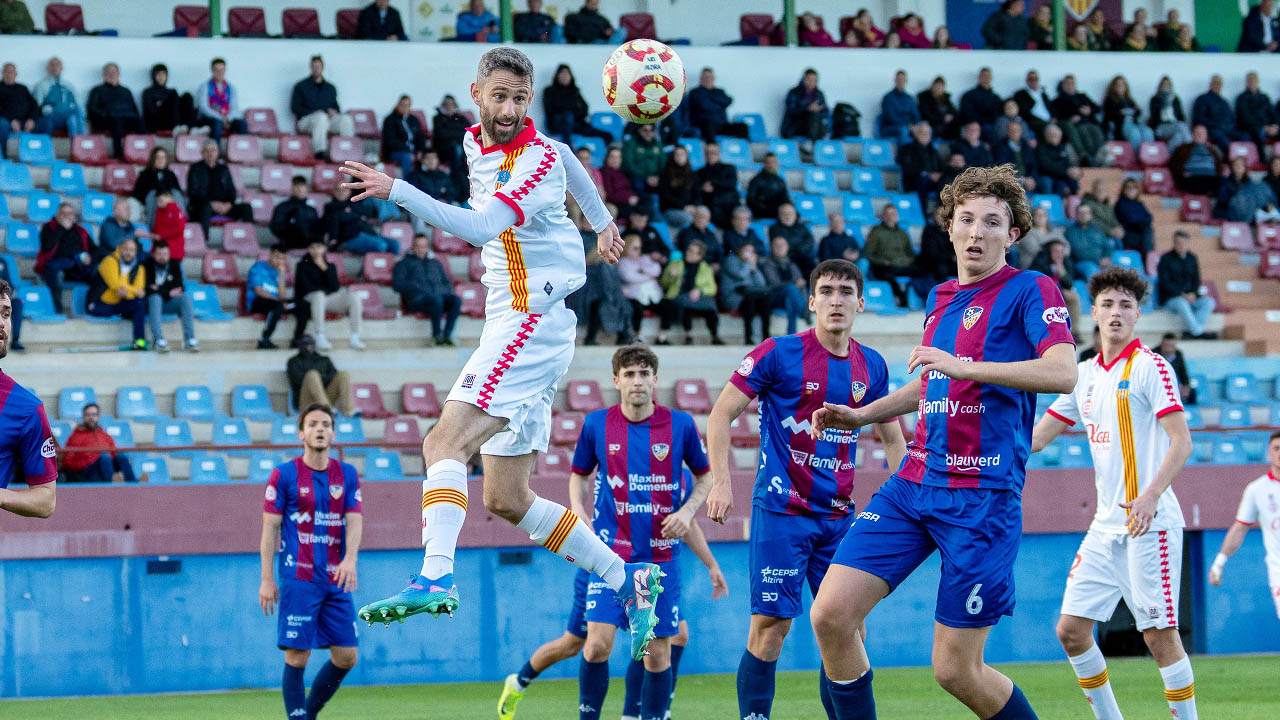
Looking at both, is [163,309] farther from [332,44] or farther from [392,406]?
[332,44]

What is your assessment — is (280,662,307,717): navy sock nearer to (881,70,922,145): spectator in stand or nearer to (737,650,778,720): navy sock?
(737,650,778,720): navy sock

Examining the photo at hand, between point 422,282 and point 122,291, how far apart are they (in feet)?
11.2

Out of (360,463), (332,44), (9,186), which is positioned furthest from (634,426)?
(332,44)

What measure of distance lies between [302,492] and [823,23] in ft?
60.3

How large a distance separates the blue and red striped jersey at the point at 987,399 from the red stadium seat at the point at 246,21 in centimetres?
1897

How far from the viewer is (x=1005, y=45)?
79.2ft

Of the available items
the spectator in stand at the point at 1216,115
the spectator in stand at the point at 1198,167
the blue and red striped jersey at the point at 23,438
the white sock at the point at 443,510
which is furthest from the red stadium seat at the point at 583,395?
the spectator in stand at the point at 1216,115

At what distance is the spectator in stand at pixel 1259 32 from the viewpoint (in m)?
25.3

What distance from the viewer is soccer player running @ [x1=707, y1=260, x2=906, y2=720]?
7125 mm

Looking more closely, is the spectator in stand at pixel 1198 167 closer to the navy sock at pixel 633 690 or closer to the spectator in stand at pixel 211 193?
the spectator in stand at pixel 211 193

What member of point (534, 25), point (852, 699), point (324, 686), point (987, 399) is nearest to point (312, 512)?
point (324, 686)

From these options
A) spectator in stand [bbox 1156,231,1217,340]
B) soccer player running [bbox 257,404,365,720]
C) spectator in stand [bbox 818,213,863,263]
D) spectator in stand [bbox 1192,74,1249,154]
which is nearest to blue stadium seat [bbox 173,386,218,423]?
soccer player running [bbox 257,404,365,720]

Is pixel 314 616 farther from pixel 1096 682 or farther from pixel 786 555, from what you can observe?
pixel 1096 682

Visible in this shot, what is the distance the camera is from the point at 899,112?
22.3 metres
